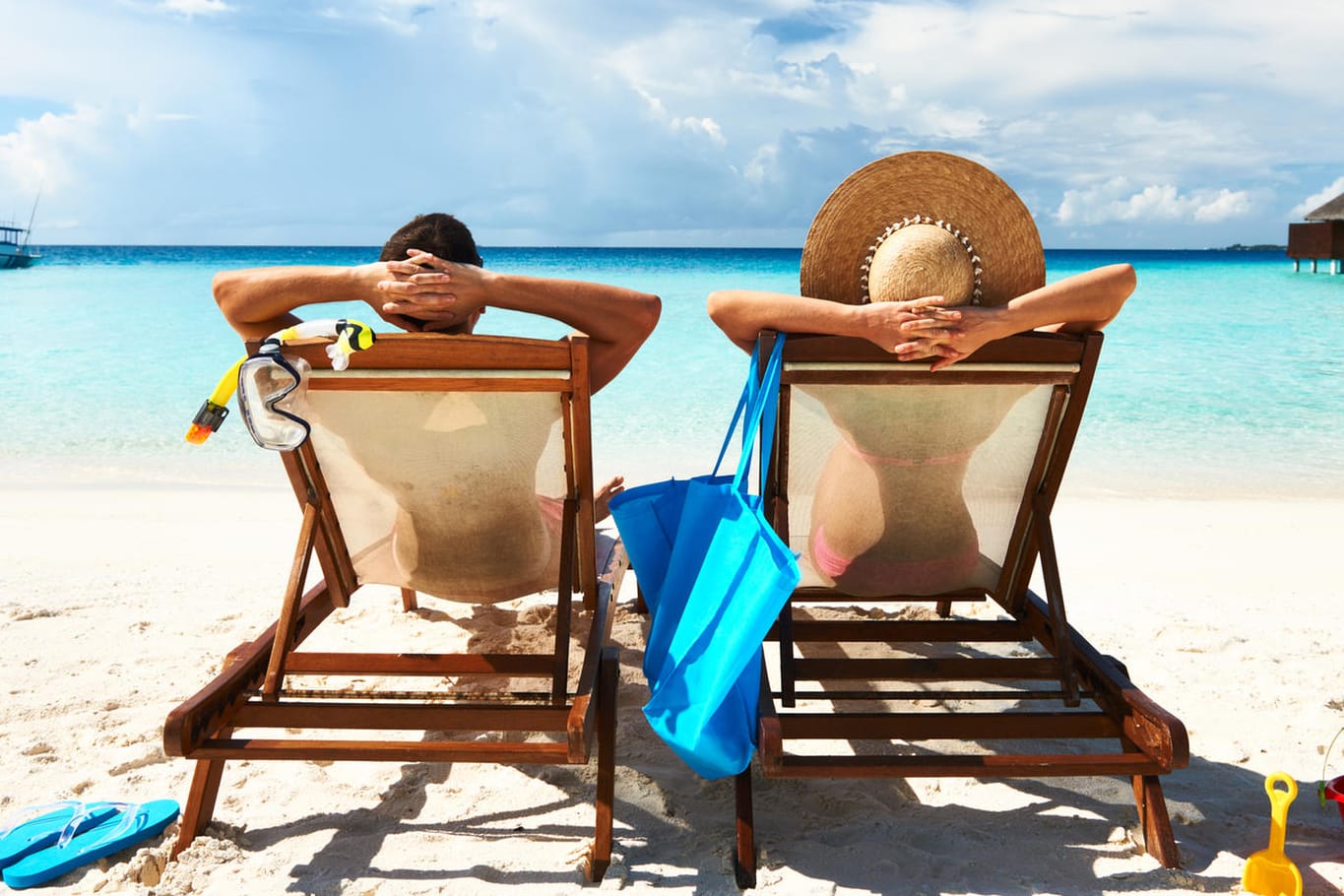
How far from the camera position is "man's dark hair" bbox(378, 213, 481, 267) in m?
2.24

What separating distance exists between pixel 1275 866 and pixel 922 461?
1124mm

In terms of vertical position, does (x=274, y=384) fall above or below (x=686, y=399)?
above

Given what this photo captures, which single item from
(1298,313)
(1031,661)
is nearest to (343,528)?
(1031,661)

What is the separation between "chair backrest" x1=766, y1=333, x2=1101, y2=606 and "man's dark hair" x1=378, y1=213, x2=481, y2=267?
0.81 m

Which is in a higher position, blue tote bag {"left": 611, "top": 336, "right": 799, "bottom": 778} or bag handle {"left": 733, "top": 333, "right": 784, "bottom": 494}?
bag handle {"left": 733, "top": 333, "right": 784, "bottom": 494}

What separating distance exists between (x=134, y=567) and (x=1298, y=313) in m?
21.2

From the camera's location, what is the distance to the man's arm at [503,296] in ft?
6.73

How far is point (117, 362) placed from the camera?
1193 centimetres

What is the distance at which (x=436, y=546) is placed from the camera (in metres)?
2.49

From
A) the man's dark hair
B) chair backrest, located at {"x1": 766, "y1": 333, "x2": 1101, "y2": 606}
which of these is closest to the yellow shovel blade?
chair backrest, located at {"x1": 766, "y1": 333, "x2": 1101, "y2": 606}

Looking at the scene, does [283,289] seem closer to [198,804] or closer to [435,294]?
[435,294]

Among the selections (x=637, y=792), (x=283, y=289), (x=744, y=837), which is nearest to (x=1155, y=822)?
(x=744, y=837)

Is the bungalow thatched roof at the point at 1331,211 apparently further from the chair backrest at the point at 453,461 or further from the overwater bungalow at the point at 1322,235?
the chair backrest at the point at 453,461

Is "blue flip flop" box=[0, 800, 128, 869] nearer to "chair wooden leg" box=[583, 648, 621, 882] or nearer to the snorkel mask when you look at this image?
the snorkel mask
